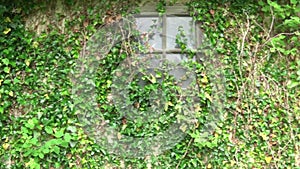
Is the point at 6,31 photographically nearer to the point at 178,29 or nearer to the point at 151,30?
the point at 151,30

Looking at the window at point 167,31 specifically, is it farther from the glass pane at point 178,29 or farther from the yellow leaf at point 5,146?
the yellow leaf at point 5,146

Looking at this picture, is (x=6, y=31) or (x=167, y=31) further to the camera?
(x=167, y=31)

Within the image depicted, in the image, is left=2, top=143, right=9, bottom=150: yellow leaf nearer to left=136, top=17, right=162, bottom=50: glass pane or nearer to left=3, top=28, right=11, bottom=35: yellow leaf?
left=3, top=28, right=11, bottom=35: yellow leaf

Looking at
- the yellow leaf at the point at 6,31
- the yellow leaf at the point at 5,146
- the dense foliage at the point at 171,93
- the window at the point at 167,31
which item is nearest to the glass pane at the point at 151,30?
the window at the point at 167,31

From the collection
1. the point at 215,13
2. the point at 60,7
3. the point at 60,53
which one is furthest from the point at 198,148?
the point at 60,7

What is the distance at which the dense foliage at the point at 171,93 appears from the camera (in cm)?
284

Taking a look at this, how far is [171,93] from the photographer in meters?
2.93

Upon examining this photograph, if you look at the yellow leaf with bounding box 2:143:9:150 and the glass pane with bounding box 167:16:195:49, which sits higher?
the glass pane with bounding box 167:16:195:49

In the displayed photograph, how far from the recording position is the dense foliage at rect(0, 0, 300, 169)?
9.32ft

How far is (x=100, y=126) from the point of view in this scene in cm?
289

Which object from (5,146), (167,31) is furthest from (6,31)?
(167,31)

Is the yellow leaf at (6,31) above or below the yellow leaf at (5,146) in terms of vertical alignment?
above

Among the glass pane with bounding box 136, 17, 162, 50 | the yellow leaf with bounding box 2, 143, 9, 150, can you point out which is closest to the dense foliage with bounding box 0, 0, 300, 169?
the yellow leaf with bounding box 2, 143, 9, 150

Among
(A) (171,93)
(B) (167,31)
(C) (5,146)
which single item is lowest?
(C) (5,146)
